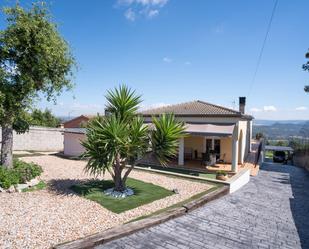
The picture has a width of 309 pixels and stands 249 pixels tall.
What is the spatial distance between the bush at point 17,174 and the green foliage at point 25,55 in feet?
10.5

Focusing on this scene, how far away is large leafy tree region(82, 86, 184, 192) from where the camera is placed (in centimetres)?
1484

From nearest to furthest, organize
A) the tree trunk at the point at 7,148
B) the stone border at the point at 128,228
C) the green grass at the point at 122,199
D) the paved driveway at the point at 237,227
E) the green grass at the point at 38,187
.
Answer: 1. the stone border at the point at 128,228
2. the paved driveway at the point at 237,227
3. the green grass at the point at 122,199
4. the green grass at the point at 38,187
5. the tree trunk at the point at 7,148

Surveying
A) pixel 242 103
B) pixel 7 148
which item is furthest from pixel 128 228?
pixel 242 103

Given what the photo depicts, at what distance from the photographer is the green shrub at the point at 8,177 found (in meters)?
14.7

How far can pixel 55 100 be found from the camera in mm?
19109

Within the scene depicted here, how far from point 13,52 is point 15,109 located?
3.67 m

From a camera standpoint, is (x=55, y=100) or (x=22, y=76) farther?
(x=55, y=100)

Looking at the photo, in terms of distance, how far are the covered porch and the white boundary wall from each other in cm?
2358

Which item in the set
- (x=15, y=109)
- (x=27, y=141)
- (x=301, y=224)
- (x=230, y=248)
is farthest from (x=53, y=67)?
(x=27, y=141)

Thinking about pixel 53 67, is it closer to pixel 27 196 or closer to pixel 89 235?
pixel 27 196

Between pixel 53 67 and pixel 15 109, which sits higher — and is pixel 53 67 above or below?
above

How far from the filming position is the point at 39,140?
41844 mm

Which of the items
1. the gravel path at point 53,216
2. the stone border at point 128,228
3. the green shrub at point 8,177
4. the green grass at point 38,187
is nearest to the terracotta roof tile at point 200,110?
the gravel path at point 53,216

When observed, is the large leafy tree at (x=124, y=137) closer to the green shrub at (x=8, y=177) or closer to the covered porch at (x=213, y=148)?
the green shrub at (x=8, y=177)
